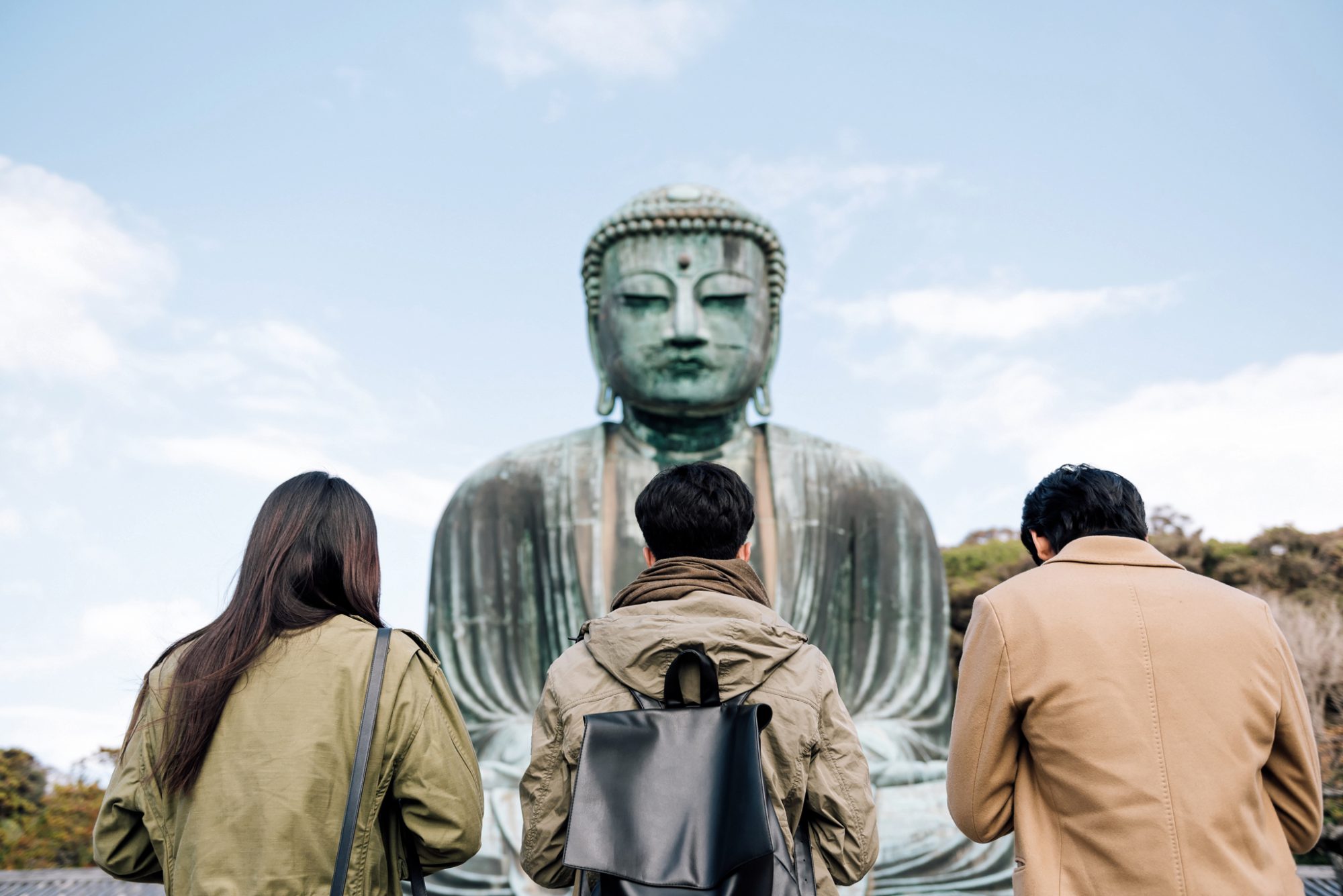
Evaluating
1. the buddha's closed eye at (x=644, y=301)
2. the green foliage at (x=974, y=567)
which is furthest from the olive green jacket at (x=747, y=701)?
the green foliage at (x=974, y=567)

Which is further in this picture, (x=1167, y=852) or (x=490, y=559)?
(x=490, y=559)

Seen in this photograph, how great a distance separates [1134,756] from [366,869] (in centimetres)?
123

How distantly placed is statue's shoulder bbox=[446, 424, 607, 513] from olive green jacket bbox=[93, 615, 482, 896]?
145 inches

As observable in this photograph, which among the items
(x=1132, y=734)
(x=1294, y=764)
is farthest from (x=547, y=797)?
(x=1294, y=764)

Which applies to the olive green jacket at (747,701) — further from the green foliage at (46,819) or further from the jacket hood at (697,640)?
the green foliage at (46,819)

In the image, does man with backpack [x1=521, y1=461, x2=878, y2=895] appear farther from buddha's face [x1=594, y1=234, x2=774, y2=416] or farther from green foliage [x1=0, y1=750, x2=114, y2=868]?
green foliage [x1=0, y1=750, x2=114, y2=868]

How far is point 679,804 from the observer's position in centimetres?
168

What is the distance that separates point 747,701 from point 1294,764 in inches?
38.0

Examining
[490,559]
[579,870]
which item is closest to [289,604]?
[579,870]

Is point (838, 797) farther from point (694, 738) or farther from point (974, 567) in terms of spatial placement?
point (974, 567)

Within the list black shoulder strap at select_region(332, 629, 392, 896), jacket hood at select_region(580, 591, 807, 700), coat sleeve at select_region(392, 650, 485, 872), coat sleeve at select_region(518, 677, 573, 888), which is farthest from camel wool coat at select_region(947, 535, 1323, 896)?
black shoulder strap at select_region(332, 629, 392, 896)

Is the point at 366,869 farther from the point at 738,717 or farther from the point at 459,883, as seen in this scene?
the point at 459,883

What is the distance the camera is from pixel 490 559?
5.57m

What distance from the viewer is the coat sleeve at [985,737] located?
198cm
